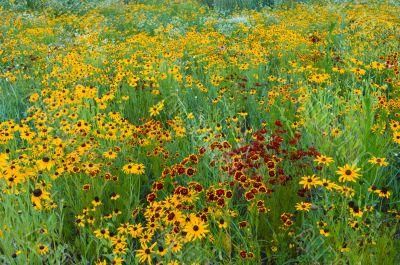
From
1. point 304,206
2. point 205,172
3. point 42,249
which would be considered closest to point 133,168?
point 205,172

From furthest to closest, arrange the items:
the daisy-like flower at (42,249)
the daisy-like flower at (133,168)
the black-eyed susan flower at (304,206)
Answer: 1. the daisy-like flower at (133,168)
2. the black-eyed susan flower at (304,206)
3. the daisy-like flower at (42,249)

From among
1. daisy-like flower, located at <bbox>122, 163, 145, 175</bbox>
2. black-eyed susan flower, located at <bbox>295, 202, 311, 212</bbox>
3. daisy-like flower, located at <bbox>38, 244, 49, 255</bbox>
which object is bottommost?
daisy-like flower, located at <bbox>38, 244, 49, 255</bbox>

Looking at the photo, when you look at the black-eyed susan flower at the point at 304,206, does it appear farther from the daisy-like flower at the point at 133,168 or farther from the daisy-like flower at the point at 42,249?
the daisy-like flower at the point at 42,249

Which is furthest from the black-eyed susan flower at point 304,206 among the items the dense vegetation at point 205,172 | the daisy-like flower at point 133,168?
the daisy-like flower at point 133,168

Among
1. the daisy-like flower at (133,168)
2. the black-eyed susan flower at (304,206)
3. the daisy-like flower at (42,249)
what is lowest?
the daisy-like flower at (42,249)

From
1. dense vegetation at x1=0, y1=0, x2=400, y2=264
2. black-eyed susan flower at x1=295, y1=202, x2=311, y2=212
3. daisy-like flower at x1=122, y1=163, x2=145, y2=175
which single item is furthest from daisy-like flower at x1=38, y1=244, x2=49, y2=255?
black-eyed susan flower at x1=295, y1=202, x2=311, y2=212

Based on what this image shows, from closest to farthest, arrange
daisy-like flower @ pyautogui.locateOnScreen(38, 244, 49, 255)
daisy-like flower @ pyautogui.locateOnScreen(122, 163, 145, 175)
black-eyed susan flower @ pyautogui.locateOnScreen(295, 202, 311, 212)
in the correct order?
daisy-like flower @ pyautogui.locateOnScreen(38, 244, 49, 255), black-eyed susan flower @ pyautogui.locateOnScreen(295, 202, 311, 212), daisy-like flower @ pyautogui.locateOnScreen(122, 163, 145, 175)

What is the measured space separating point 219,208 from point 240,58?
3133 mm

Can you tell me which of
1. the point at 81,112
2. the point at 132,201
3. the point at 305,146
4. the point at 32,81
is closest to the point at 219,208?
the point at 132,201

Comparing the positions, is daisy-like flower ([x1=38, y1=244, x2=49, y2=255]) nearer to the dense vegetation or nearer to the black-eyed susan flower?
the dense vegetation

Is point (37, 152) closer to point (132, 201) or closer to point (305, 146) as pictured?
point (132, 201)

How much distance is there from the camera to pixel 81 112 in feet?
11.0

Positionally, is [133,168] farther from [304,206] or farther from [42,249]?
[304,206]

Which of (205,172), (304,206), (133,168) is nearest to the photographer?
(304,206)
